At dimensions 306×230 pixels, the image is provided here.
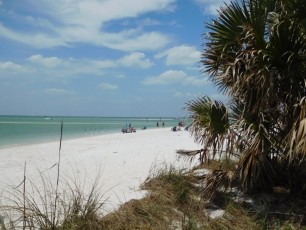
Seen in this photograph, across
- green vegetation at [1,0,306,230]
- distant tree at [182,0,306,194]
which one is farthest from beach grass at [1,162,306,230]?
distant tree at [182,0,306,194]

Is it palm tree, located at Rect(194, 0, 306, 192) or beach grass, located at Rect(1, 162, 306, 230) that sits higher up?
palm tree, located at Rect(194, 0, 306, 192)

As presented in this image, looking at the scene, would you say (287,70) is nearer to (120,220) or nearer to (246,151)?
(246,151)

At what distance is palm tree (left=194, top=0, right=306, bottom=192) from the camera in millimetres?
5602

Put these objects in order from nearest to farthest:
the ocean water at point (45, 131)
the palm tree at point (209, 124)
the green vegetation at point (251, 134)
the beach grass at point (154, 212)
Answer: the beach grass at point (154, 212) < the green vegetation at point (251, 134) < the palm tree at point (209, 124) < the ocean water at point (45, 131)

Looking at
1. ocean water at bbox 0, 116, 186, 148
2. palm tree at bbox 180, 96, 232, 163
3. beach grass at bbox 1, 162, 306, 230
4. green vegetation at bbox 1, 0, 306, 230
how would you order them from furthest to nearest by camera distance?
ocean water at bbox 0, 116, 186, 148 < palm tree at bbox 180, 96, 232, 163 < green vegetation at bbox 1, 0, 306, 230 < beach grass at bbox 1, 162, 306, 230

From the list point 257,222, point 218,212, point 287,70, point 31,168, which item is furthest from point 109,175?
point 287,70

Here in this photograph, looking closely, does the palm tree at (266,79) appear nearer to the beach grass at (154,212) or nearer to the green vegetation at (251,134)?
the green vegetation at (251,134)

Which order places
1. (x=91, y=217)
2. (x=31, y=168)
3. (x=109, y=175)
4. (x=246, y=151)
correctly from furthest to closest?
(x=31, y=168) → (x=109, y=175) → (x=246, y=151) → (x=91, y=217)

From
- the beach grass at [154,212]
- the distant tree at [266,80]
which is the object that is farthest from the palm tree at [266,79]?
the beach grass at [154,212]

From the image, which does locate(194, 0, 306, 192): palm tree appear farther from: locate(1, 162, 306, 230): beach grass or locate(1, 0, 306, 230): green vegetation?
locate(1, 162, 306, 230): beach grass

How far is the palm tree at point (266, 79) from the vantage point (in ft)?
18.4

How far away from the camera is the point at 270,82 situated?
5.58 m

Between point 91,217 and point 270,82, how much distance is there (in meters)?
3.07

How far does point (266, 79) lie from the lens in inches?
220
